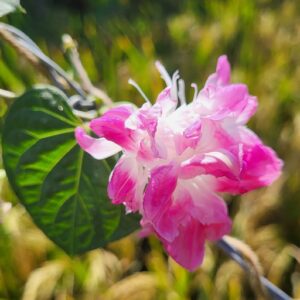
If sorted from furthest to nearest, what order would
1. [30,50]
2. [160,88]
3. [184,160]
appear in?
1. [160,88]
2. [30,50]
3. [184,160]

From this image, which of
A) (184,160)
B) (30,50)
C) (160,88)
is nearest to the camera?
(184,160)

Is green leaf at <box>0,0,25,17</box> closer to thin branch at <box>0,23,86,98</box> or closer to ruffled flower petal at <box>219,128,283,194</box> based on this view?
thin branch at <box>0,23,86,98</box>

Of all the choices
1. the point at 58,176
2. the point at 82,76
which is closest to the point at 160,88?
the point at 82,76

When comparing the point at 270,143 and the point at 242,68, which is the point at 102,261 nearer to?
the point at 270,143

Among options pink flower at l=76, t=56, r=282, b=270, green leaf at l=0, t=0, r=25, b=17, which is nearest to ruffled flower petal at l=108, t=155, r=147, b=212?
pink flower at l=76, t=56, r=282, b=270

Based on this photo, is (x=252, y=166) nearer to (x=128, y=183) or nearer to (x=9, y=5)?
(x=128, y=183)
